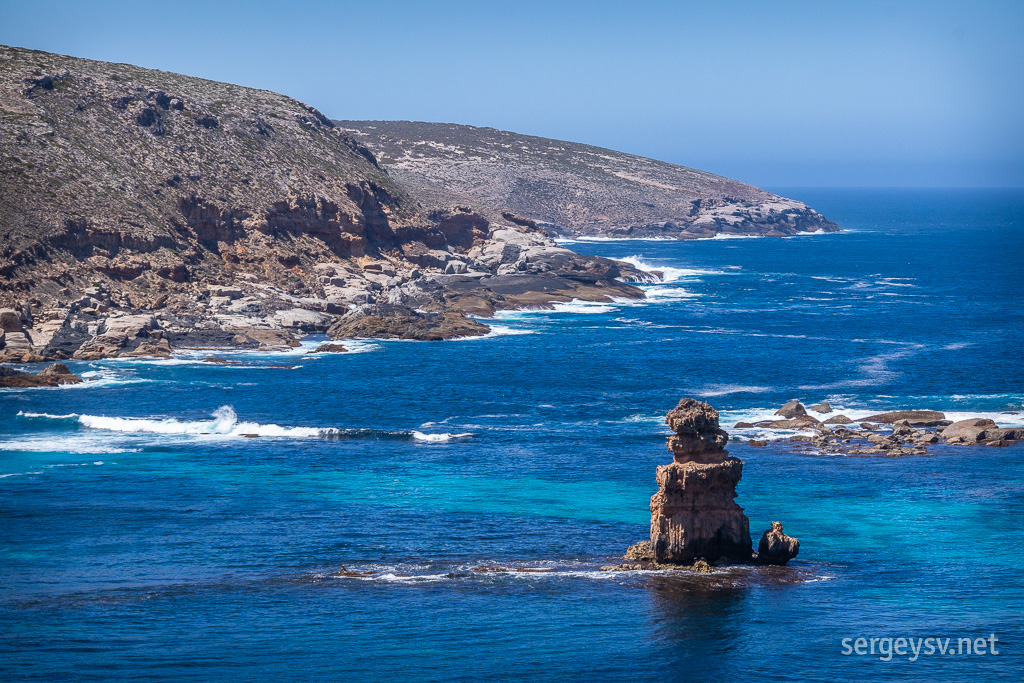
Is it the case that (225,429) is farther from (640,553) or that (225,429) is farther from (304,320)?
(304,320)

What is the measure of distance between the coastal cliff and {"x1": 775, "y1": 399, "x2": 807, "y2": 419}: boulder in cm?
3844

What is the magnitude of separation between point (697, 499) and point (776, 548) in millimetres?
3565

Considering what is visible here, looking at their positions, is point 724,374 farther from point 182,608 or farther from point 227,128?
point 227,128

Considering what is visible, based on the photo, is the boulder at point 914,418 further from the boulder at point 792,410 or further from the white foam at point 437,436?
the white foam at point 437,436

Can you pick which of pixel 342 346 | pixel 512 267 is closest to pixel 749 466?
pixel 342 346

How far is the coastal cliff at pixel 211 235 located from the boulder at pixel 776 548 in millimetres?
59982

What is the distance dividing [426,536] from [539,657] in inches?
548

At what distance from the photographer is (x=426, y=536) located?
44812 millimetres

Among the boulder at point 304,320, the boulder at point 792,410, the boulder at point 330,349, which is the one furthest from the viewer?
the boulder at point 304,320

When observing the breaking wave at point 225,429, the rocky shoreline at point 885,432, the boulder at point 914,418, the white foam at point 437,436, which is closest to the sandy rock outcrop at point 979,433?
the rocky shoreline at point 885,432

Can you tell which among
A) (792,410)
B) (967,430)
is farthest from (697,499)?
(792,410)

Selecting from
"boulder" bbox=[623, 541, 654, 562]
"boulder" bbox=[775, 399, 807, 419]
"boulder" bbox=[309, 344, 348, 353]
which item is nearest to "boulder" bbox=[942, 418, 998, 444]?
"boulder" bbox=[775, 399, 807, 419]

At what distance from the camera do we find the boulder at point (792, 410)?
68500 mm

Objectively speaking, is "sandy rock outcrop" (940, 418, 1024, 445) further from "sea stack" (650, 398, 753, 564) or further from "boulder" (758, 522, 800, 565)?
"sea stack" (650, 398, 753, 564)
